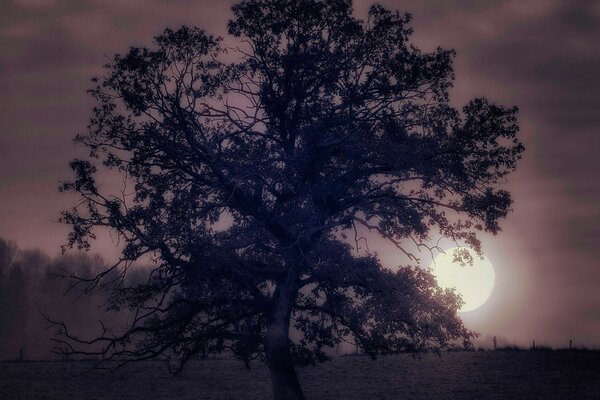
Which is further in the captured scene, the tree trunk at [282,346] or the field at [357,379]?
the field at [357,379]

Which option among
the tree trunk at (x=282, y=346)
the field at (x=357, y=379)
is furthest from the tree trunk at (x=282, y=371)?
the field at (x=357, y=379)

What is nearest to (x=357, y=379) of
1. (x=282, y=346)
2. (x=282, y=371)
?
(x=282, y=371)

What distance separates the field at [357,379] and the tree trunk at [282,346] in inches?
576

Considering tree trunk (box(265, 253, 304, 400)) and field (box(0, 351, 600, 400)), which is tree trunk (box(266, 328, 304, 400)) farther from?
field (box(0, 351, 600, 400))

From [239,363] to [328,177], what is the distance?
27165mm

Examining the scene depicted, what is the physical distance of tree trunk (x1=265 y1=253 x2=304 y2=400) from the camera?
1823cm

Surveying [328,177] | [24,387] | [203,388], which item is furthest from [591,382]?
[24,387]

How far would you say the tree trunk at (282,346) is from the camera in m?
18.2

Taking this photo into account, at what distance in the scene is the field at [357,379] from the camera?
32.7m

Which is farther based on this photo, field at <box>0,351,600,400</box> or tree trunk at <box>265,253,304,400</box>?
field at <box>0,351,600,400</box>

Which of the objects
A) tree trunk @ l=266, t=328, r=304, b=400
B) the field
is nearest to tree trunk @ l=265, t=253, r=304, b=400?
tree trunk @ l=266, t=328, r=304, b=400

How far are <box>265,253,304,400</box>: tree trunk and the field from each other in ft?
48.0

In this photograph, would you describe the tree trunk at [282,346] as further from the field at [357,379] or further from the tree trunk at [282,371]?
the field at [357,379]

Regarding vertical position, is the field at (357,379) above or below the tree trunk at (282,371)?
below
